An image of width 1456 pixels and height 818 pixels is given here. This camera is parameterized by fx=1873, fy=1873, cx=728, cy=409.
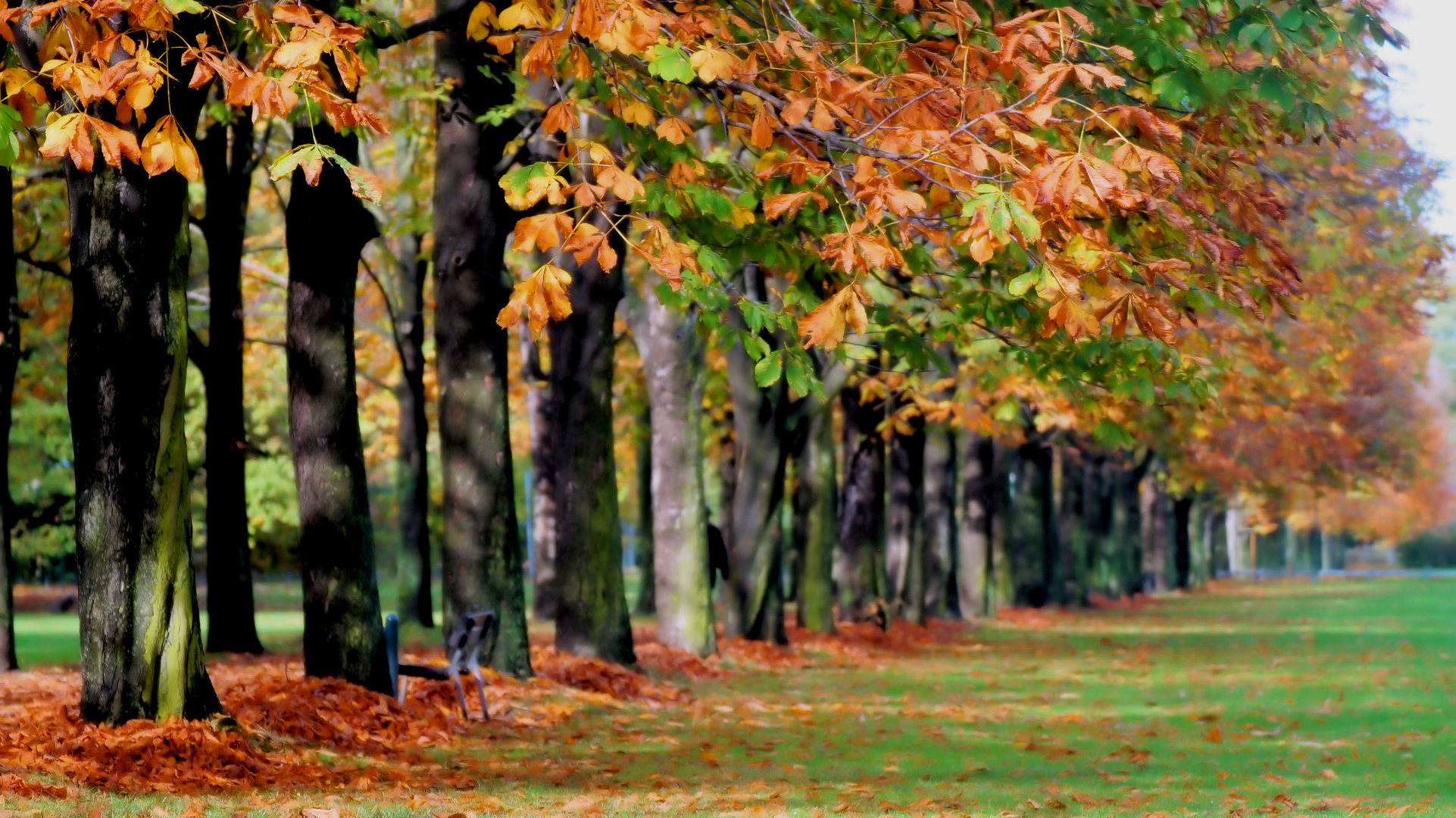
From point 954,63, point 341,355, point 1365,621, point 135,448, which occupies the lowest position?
point 1365,621

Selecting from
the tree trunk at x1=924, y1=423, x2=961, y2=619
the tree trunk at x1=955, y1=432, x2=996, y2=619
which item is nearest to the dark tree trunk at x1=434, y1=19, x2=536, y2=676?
the tree trunk at x1=924, y1=423, x2=961, y2=619

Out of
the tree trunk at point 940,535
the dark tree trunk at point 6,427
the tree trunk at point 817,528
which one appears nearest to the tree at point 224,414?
the dark tree trunk at point 6,427

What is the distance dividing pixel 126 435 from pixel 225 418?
368 inches

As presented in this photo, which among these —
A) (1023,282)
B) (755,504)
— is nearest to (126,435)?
(1023,282)

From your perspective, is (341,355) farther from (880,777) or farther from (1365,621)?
(1365,621)

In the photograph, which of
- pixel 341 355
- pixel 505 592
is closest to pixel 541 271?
pixel 341 355

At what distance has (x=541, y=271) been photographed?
318 inches

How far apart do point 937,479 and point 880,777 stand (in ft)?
88.0

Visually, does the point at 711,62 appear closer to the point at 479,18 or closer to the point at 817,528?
the point at 479,18

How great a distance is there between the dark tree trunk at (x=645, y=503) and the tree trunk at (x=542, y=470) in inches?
79.7

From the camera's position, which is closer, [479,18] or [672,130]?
[672,130]

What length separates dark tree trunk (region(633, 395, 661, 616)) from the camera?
33.8 m

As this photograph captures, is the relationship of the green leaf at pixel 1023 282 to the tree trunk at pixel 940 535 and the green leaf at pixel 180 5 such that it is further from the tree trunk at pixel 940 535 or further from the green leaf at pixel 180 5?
the tree trunk at pixel 940 535

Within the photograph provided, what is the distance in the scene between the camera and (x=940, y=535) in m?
37.1
